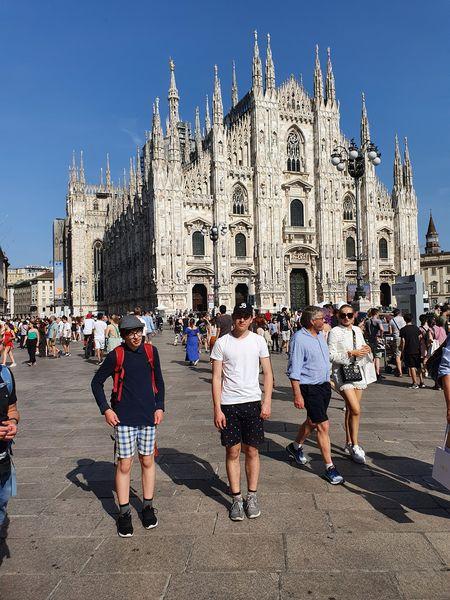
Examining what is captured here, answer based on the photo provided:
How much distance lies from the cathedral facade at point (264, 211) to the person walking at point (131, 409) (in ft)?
112

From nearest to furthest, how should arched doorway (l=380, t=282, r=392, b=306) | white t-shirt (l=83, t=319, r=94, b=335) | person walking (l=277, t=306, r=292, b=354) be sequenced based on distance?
white t-shirt (l=83, t=319, r=94, b=335) → person walking (l=277, t=306, r=292, b=354) → arched doorway (l=380, t=282, r=392, b=306)

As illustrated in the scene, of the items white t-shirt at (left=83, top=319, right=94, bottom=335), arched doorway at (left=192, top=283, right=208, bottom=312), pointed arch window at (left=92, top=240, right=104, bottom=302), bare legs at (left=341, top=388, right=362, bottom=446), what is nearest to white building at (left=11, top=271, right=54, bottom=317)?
pointed arch window at (left=92, top=240, right=104, bottom=302)

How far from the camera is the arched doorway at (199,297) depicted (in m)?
40.8

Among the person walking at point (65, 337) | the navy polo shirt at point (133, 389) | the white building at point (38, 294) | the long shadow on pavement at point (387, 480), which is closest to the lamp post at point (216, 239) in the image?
the person walking at point (65, 337)

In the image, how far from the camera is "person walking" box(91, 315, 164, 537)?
152 inches

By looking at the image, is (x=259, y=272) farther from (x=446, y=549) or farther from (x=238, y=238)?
(x=446, y=549)

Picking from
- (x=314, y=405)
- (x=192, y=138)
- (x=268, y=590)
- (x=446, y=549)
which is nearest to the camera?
(x=268, y=590)

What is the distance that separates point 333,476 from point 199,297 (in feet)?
119

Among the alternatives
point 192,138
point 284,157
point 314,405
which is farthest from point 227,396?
point 192,138

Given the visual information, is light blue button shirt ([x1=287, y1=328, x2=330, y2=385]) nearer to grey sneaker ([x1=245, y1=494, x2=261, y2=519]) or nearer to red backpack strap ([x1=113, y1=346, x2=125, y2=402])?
grey sneaker ([x1=245, y1=494, x2=261, y2=519])

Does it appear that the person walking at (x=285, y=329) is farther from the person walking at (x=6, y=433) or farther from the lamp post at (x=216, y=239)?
the person walking at (x=6, y=433)

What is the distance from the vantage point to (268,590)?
9.81ft

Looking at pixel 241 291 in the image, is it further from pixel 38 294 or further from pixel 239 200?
pixel 38 294

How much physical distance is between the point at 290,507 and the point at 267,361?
1258mm
